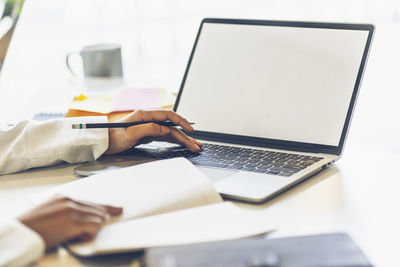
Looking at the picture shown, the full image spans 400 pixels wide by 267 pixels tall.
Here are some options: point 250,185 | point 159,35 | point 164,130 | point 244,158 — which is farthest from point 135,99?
point 159,35

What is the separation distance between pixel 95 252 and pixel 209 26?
72 cm

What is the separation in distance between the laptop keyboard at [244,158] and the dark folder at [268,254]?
0.28 metres

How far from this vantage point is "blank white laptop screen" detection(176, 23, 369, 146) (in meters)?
1.01

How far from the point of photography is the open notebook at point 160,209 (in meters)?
0.64

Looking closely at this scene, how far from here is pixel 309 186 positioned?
2.81 ft

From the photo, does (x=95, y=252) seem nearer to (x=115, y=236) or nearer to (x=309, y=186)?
(x=115, y=236)

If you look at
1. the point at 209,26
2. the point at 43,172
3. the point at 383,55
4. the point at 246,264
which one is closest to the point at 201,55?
the point at 209,26

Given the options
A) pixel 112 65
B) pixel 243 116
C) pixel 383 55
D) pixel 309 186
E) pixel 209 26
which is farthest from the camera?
pixel 383 55

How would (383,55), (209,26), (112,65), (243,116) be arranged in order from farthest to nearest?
1. (383,55)
2. (112,65)
3. (209,26)
4. (243,116)

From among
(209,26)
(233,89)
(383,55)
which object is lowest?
(383,55)

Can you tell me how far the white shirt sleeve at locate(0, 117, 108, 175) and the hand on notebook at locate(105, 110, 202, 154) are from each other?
0.03m

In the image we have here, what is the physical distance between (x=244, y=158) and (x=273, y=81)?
0.20m

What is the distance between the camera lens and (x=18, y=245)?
24.0 inches

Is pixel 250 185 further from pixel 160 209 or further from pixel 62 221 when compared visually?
pixel 62 221
